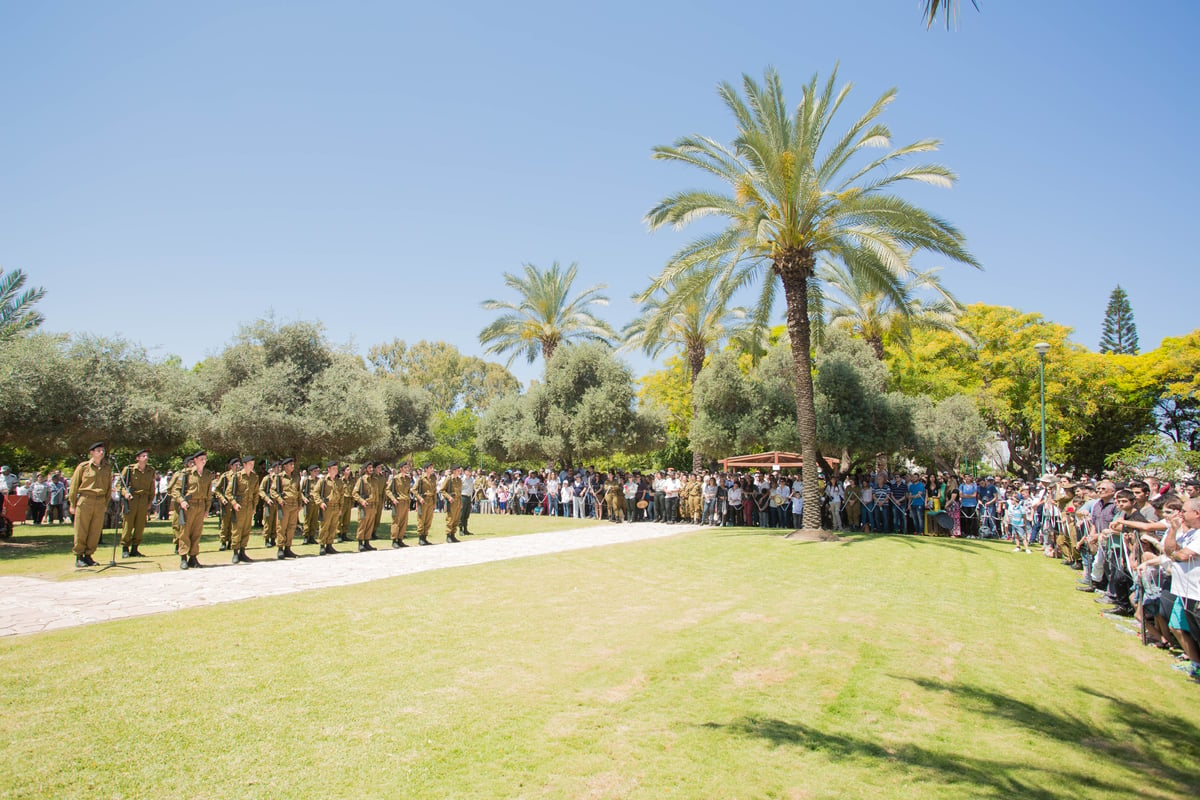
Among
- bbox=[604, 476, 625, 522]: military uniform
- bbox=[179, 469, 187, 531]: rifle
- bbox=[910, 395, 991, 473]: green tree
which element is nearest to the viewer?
bbox=[179, 469, 187, 531]: rifle

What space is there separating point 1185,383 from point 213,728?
153 feet

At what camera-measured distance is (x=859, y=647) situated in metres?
7.07

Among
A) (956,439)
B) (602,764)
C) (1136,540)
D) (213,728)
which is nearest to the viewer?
(602,764)

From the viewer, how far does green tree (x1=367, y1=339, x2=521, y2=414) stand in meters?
73.2

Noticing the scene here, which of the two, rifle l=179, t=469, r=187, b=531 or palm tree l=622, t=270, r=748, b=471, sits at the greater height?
palm tree l=622, t=270, r=748, b=471

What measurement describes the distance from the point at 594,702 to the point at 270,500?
11449 mm

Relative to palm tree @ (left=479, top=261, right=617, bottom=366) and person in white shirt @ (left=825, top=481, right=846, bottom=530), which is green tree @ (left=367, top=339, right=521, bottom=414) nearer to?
palm tree @ (left=479, top=261, right=617, bottom=366)

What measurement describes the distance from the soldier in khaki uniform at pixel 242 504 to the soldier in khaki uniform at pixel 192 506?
0.44 m

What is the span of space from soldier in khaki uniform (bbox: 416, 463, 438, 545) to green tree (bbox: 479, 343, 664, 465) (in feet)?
47.7

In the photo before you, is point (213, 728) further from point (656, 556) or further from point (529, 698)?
point (656, 556)

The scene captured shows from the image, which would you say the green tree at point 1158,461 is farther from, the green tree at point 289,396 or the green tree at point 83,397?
the green tree at point 83,397

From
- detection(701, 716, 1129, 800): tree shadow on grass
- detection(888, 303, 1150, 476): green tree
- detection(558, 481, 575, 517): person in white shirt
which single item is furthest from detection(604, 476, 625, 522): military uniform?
detection(701, 716, 1129, 800): tree shadow on grass

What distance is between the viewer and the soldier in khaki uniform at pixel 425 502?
1709 cm

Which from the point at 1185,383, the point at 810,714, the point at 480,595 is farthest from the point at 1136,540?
the point at 1185,383
